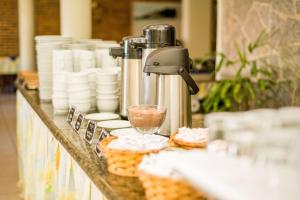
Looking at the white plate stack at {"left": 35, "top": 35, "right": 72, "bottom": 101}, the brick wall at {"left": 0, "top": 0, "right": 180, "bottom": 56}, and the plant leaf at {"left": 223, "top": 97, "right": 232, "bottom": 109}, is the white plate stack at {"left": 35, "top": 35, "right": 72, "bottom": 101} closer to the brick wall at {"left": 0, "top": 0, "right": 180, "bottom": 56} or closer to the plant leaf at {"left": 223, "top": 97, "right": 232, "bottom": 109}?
the plant leaf at {"left": 223, "top": 97, "right": 232, "bottom": 109}

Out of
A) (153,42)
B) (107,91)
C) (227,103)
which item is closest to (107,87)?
(107,91)

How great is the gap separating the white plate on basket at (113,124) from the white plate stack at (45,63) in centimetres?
98

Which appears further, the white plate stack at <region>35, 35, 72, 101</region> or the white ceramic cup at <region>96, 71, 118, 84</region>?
the white plate stack at <region>35, 35, 72, 101</region>

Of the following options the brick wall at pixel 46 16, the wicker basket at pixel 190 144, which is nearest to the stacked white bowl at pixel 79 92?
the wicker basket at pixel 190 144

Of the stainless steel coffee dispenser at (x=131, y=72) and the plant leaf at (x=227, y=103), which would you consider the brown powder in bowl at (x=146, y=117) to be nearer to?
the stainless steel coffee dispenser at (x=131, y=72)

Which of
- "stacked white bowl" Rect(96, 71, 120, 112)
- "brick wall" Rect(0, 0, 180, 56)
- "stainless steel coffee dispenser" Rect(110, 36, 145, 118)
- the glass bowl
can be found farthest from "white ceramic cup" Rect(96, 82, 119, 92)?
"brick wall" Rect(0, 0, 180, 56)

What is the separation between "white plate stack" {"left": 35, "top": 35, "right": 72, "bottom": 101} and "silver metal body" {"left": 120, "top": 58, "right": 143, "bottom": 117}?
95 cm

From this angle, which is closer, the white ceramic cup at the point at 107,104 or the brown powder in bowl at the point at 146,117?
the brown powder in bowl at the point at 146,117

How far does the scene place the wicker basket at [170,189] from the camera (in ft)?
3.54

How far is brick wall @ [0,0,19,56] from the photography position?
11.2m

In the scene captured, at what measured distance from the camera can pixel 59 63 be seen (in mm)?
2771

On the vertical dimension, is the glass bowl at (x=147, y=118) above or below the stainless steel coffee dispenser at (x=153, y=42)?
below

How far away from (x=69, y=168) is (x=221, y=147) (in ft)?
3.40

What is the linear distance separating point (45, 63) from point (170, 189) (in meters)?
2.18
